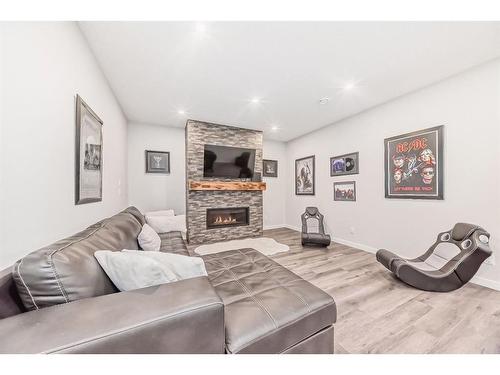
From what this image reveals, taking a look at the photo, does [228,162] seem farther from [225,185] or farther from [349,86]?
[349,86]

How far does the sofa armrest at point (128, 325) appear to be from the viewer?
60 centimetres

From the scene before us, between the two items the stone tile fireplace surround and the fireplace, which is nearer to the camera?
the stone tile fireplace surround

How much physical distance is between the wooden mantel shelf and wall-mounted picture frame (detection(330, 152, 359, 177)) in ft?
5.19

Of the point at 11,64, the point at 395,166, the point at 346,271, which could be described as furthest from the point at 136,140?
the point at 395,166

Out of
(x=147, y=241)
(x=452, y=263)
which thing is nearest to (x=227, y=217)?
(x=147, y=241)

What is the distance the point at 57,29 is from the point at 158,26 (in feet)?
2.26

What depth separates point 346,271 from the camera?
252 cm

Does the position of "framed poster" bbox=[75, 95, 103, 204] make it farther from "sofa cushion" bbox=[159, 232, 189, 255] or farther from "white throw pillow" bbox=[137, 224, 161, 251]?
"sofa cushion" bbox=[159, 232, 189, 255]

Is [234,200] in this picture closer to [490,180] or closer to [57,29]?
[57,29]

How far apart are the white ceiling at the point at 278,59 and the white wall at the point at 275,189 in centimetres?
219

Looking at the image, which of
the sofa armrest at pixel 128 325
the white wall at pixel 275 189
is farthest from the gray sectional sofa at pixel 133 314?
the white wall at pixel 275 189

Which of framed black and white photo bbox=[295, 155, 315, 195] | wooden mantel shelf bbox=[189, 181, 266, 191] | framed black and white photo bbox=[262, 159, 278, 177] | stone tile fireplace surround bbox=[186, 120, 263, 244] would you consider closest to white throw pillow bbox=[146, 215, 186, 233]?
stone tile fireplace surround bbox=[186, 120, 263, 244]

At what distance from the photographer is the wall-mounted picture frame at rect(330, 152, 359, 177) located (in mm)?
3537

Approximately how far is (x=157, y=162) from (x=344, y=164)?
153 inches
